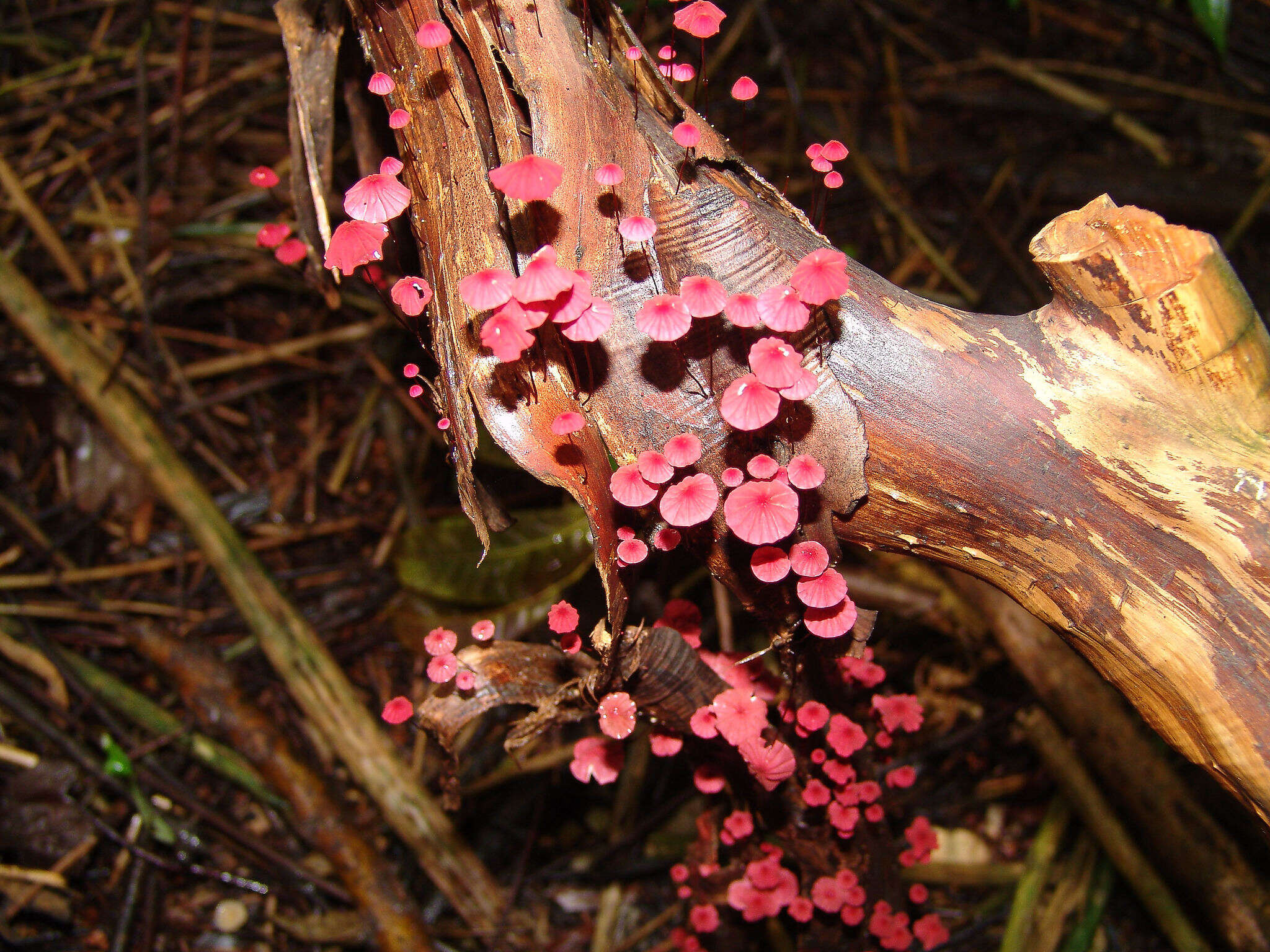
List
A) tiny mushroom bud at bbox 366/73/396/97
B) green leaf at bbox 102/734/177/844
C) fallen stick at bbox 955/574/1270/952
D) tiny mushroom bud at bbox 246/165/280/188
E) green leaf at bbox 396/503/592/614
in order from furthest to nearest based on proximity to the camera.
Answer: green leaf at bbox 396/503/592/614
green leaf at bbox 102/734/177/844
fallen stick at bbox 955/574/1270/952
tiny mushroom bud at bbox 246/165/280/188
tiny mushroom bud at bbox 366/73/396/97

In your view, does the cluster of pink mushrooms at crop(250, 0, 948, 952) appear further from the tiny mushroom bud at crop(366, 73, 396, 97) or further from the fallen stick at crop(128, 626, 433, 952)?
the fallen stick at crop(128, 626, 433, 952)

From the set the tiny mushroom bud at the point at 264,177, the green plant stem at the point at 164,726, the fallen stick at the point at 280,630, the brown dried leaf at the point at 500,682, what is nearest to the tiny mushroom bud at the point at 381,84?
the tiny mushroom bud at the point at 264,177

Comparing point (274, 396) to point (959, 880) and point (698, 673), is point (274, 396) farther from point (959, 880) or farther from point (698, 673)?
point (959, 880)

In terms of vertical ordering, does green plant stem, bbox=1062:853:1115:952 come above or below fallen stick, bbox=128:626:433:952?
above

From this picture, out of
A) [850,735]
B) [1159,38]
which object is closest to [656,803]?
[850,735]

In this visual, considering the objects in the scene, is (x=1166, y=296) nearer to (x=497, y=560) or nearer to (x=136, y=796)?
(x=497, y=560)

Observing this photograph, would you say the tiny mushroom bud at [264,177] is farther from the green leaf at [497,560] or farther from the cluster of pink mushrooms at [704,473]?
the green leaf at [497,560]

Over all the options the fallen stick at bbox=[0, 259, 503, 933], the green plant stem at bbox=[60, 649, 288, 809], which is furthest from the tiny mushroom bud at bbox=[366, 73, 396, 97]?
the green plant stem at bbox=[60, 649, 288, 809]
